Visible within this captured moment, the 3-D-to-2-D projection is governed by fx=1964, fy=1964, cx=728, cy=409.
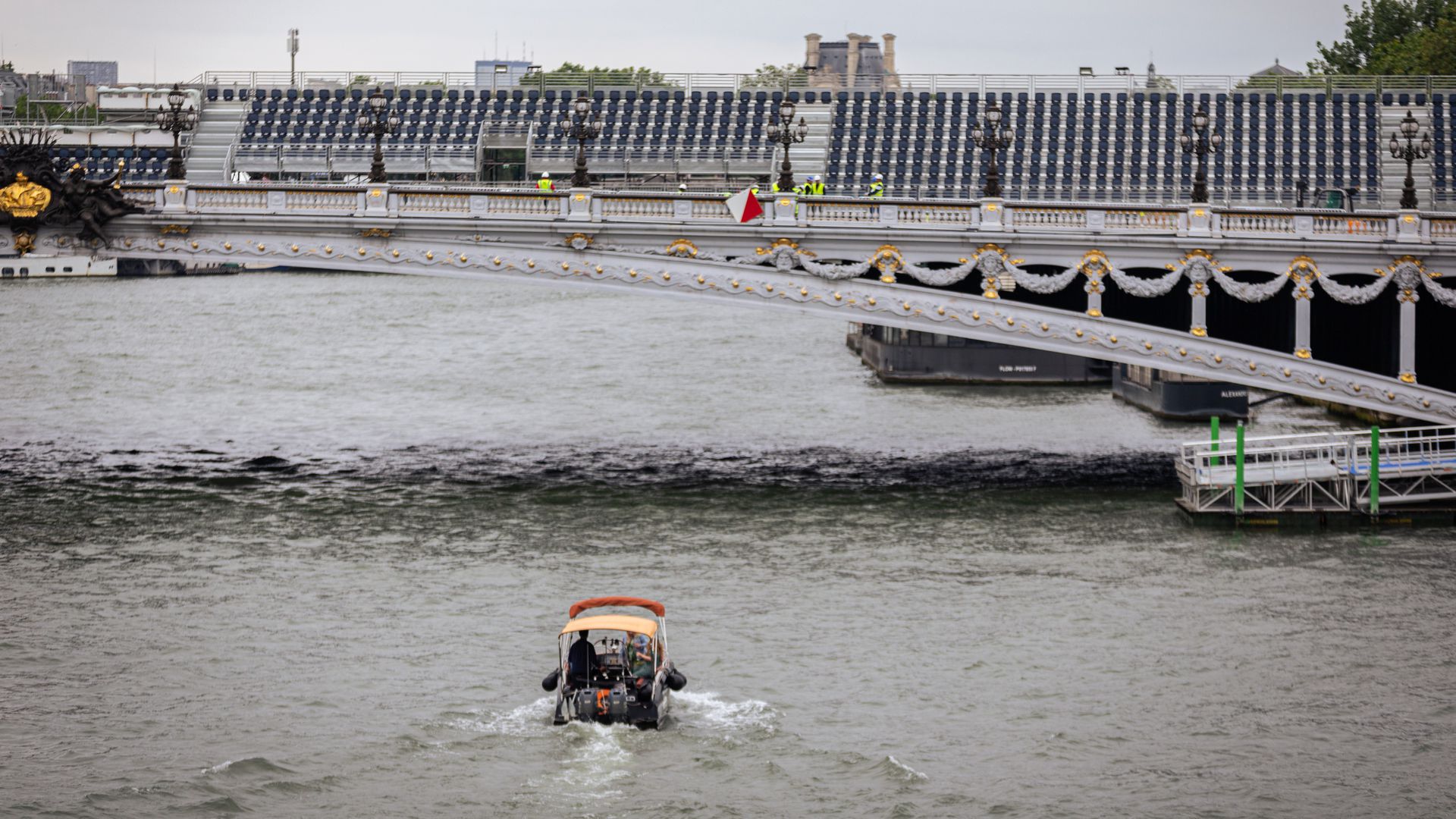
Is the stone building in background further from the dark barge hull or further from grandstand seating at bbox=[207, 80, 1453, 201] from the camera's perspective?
the dark barge hull

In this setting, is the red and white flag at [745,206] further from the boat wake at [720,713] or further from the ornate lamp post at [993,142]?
the boat wake at [720,713]

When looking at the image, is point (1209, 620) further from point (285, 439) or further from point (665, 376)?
point (665, 376)

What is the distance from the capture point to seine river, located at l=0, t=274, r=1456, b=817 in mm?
26938

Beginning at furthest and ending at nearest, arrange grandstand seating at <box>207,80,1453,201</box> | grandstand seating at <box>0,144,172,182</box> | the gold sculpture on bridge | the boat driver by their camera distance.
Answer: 1. grandstand seating at <box>0,144,172,182</box>
2. grandstand seating at <box>207,80,1453,201</box>
3. the gold sculpture on bridge
4. the boat driver

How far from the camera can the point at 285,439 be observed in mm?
55938

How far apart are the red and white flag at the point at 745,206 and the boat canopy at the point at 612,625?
17.3 metres

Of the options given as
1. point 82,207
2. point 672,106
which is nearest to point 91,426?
point 82,207

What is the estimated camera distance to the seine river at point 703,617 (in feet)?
88.4

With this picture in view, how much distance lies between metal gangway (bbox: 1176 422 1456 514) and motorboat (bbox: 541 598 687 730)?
54.9 ft

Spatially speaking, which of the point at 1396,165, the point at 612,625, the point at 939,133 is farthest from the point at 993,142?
the point at 1396,165

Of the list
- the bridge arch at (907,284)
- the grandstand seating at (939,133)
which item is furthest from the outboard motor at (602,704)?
the grandstand seating at (939,133)

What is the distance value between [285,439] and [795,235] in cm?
1792

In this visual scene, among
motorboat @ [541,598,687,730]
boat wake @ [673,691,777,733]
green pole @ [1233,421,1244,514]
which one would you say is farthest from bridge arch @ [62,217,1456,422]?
boat wake @ [673,691,777,733]

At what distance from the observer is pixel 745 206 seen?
45719 millimetres
